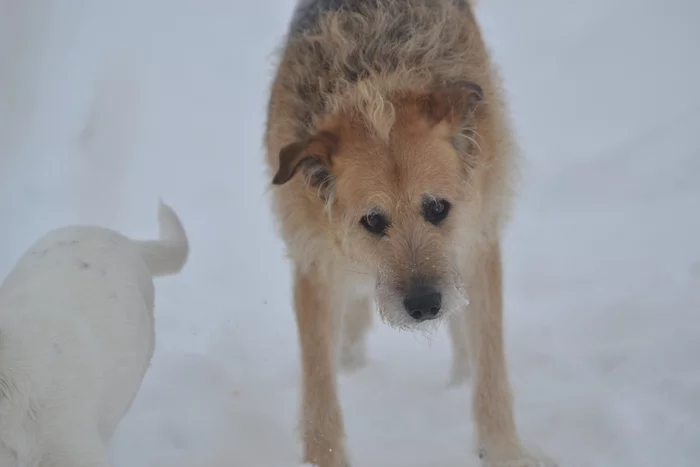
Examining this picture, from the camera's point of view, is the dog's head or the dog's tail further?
the dog's tail

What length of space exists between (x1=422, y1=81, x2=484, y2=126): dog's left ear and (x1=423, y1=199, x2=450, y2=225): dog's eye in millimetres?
315

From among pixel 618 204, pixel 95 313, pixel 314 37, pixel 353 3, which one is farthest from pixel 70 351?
pixel 618 204

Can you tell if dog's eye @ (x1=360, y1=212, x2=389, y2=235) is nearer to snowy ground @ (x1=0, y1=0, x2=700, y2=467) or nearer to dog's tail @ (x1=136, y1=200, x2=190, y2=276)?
snowy ground @ (x1=0, y1=0, x2=700, y2=467)

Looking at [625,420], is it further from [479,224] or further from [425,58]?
[425,58]

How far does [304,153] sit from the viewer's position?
2992 millimetres

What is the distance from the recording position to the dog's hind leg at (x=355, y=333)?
4.48 m

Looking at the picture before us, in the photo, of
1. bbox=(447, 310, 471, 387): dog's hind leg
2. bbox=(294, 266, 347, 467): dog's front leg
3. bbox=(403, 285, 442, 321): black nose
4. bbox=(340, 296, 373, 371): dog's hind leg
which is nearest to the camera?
bbox=(403, 285, 442, 321): black nose

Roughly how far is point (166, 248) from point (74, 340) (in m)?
1.08

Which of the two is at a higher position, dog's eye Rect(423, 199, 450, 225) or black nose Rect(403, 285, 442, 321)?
dog's eye Rect(423, 199, 450, 225)

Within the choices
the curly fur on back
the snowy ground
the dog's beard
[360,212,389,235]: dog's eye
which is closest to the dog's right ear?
the curly fur on back

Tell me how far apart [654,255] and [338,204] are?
224 cm

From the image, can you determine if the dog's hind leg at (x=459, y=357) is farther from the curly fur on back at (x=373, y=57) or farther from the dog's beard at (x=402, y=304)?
the curly fur on back at (x=373, y=57)

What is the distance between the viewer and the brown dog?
9.91 feet

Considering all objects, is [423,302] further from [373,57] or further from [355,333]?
[355,333]
